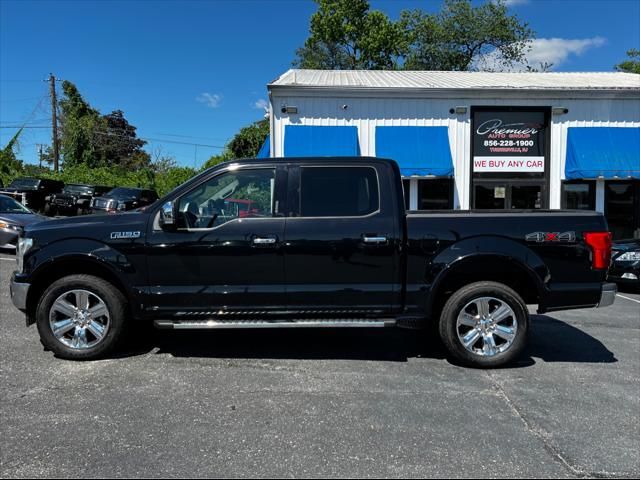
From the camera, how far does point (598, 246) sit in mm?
4609

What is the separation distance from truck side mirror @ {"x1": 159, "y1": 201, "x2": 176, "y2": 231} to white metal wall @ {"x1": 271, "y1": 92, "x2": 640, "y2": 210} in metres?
9.98

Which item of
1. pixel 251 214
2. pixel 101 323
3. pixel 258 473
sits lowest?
pixel 258 473

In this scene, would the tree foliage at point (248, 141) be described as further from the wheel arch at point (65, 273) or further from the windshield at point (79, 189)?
the wheel arch at point (65, 273)

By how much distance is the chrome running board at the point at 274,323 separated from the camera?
14.9 feet

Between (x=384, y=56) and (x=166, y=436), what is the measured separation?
37.8 meters

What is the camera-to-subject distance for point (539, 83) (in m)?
16.2

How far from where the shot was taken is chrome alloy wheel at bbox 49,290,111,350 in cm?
466

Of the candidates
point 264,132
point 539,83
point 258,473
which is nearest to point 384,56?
point 264,132

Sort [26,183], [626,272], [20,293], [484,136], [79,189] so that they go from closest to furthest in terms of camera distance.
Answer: [20,293], [626,272], [484,136], [79,189], [26,183]

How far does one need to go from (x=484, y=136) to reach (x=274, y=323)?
40.4 ft

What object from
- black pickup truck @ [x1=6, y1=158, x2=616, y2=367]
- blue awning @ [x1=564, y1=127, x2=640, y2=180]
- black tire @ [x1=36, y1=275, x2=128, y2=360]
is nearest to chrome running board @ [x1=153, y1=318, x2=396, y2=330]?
black pickup truck @ [x1=6, y1=158, x2=616, y2=367]

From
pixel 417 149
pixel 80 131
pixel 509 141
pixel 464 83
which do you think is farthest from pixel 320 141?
pixel 80 131

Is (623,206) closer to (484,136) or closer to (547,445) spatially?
(484,136)

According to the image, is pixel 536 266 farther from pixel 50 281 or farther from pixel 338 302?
pixel 50 281
